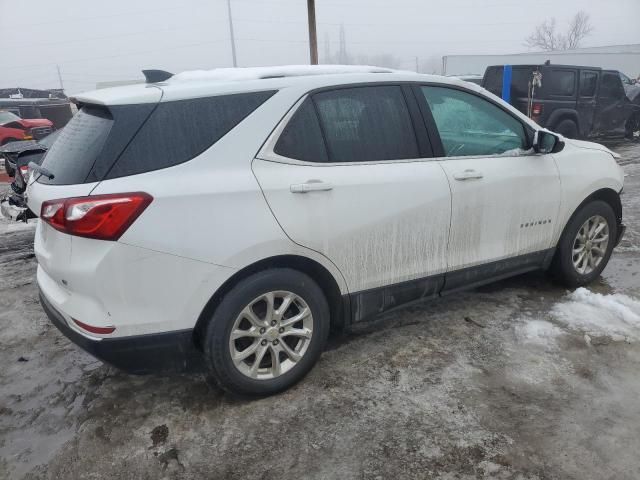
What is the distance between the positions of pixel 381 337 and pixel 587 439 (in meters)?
1.38

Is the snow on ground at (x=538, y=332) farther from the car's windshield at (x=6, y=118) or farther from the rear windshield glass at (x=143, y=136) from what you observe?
the car's windshield at (x=6, y=118)

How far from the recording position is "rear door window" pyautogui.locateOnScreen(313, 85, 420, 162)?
284cm

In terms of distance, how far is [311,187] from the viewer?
2650mm

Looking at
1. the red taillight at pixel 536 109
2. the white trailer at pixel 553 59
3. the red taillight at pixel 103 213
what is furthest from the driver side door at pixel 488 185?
the white trailer at pixel 553 59

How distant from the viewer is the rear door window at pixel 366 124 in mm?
2836

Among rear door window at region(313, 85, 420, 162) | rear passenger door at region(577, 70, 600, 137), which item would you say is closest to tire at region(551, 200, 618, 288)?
rear door window at region(313, 85, 420, 162)

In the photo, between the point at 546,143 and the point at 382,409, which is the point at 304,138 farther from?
the point at 546,143

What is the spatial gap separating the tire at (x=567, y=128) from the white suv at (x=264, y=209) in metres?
9.00

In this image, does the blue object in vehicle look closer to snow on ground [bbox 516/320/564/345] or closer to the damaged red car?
snow on ground [bbox 516/320/564/345]

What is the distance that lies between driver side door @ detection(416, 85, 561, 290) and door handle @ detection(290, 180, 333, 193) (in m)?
0.87

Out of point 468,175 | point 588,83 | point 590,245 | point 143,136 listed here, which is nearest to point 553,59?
point 588,83

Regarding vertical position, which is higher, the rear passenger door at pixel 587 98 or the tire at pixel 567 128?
the rear passenger door at pixel 587 98

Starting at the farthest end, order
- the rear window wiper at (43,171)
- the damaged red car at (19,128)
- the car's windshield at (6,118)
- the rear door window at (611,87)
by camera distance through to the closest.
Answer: the car's windshield at (6,118) < the damaged red car at (19,128) < the rear door window at (611,87) < the rear window wiper at (43,171)

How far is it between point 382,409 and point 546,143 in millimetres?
2162
